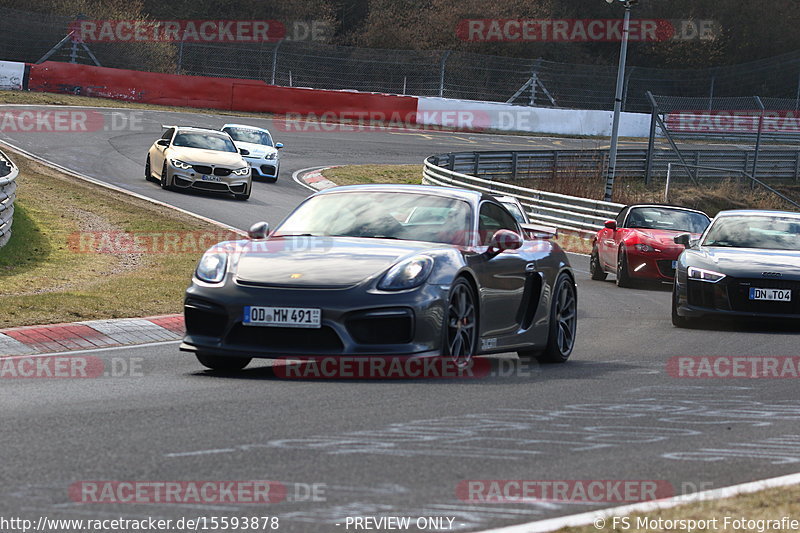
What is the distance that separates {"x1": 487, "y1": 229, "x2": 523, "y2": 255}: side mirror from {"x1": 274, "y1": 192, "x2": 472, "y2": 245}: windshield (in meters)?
0.21

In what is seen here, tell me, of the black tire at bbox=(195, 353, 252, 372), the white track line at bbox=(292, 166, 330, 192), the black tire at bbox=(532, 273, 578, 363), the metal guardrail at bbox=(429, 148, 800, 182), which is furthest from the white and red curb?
the metal guardrail at bbox=(429, 148, 800, 182)

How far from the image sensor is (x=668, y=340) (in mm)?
13086

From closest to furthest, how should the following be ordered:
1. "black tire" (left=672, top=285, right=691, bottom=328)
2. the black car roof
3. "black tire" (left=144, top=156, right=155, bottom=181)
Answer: the black car roof → "black tire" (left=672, top=285, right=691, bottom=328) → "black tire" (left=144, top=156, right=155, bottom=181)

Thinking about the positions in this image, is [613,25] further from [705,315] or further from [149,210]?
[705,315]

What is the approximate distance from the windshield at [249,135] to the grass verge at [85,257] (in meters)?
5.10

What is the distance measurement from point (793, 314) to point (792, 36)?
66081 mm

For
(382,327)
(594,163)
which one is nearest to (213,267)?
(382,327)

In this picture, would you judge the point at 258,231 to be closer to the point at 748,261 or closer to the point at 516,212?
the point at 516,212

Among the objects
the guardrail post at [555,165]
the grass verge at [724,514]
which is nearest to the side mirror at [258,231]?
the grass verge at [724,514]

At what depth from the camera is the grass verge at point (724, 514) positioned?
15.8 ft

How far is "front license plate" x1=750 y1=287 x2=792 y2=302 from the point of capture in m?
13.7

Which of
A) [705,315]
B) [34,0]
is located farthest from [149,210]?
[34,0]

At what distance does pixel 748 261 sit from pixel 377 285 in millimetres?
6745

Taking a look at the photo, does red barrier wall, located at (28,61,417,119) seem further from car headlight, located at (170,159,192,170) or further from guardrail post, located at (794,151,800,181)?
car headlight, located at (170,159,192,170)
